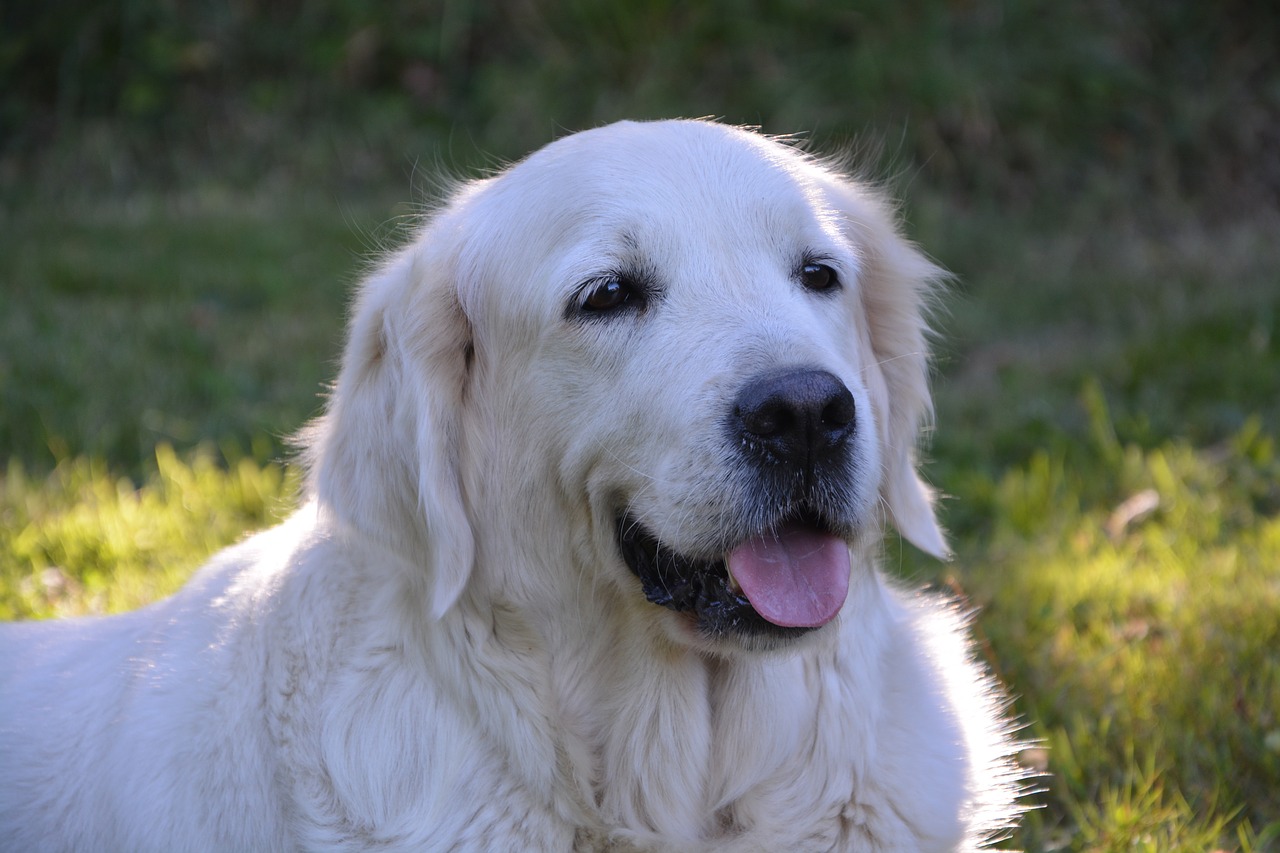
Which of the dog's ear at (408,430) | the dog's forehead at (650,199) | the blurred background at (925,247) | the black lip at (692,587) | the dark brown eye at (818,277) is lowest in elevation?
the blurred background at (925,247)

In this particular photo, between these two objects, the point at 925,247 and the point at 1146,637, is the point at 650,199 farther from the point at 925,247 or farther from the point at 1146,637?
the point at 925,247

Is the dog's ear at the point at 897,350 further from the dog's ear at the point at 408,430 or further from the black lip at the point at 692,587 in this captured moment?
the dog's ear at the point at 408,430

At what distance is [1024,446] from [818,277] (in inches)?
119

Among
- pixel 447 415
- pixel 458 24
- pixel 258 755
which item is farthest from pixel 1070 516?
pixel 458 24

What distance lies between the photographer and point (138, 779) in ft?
9.20

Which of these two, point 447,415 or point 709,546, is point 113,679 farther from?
point 709,546

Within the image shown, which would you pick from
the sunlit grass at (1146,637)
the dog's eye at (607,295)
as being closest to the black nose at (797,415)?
the dog's eye at (607,295)

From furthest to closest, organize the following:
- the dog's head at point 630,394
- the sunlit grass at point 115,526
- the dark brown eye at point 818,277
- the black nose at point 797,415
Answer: the sunlit grass at point 115,526 → the dark brown eye at point 818,277 → the dog's head at point 630,394 → the black nose at point 797,415

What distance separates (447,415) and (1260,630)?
99.0 inches

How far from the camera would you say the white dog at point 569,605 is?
2658 millimetres

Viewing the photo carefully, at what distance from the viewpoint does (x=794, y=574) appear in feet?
8.78

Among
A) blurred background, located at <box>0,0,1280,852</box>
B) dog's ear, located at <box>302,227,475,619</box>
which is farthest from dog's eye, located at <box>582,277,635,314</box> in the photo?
blurred background, located at <box>0,0,1280,852</box>

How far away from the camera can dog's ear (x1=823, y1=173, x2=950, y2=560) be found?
3219 millimetres

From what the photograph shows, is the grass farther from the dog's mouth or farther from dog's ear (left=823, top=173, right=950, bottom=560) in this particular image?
the dog's mouth
